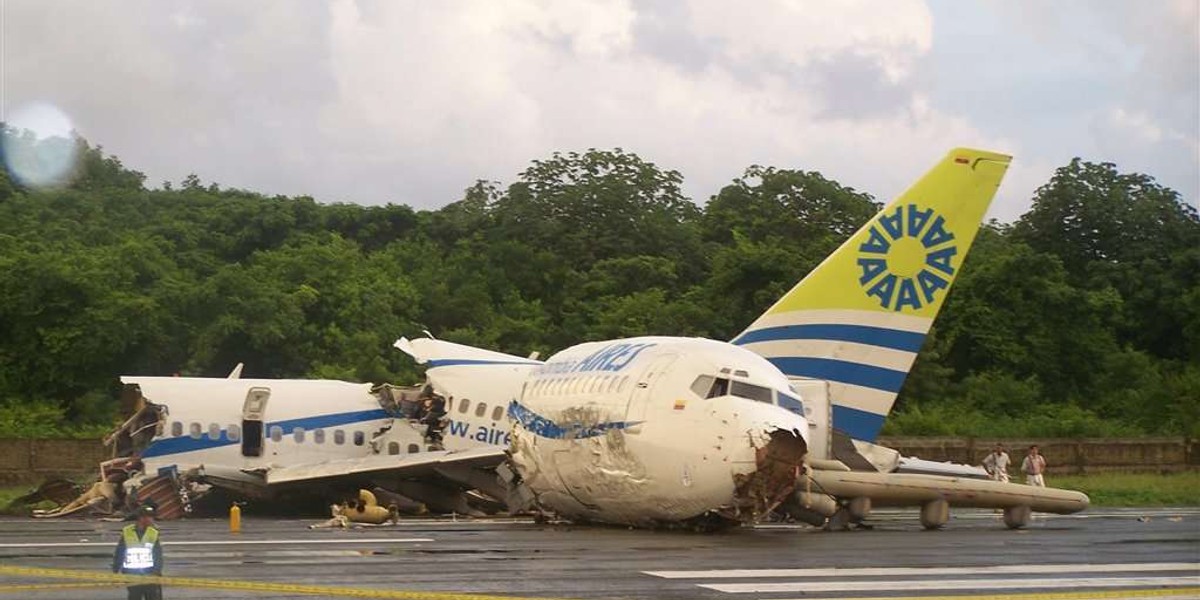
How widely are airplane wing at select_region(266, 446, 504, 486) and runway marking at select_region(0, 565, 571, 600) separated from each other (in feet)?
44.9

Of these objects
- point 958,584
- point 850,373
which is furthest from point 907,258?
point 958,584

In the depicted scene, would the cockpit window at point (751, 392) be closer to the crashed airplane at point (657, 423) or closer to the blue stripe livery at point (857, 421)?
the crashed airplane at point (657, 423)

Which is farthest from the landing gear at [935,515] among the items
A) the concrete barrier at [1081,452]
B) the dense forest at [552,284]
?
the dense forest at [552,284]

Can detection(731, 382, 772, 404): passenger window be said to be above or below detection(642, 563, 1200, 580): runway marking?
above

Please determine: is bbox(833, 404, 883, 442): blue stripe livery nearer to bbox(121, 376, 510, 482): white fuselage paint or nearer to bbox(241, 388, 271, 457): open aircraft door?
bbox(121, 376, 510, 482): white fuselage paint

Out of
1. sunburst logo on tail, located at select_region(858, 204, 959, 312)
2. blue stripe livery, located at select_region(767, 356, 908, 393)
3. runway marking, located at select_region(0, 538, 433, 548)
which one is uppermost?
sunburst logo on tail, located at select_region(858, 204, 959, 312)

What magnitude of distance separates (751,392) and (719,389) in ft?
1.75

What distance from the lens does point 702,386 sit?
24828 mm

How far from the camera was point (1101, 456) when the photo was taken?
5000 cm

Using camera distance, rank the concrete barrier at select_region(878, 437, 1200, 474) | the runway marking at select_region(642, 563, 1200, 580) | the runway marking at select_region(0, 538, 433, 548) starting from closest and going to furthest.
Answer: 1. the runway marking at select_region(642, 563, 1200, 580)
2. the runway marking at select_region(0, 538, 433, 548)
3. the concrete barrier at select_region(878, 437, 1200, 474)

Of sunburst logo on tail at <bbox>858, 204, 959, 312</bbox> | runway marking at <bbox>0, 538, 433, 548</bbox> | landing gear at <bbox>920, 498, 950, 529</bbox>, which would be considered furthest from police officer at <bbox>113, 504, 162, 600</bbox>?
sunburst logo on tail at <bbox>858, 204, 959, 312</bbox>

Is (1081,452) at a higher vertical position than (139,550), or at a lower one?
higher

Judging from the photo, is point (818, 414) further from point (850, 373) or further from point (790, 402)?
point (790, 402)

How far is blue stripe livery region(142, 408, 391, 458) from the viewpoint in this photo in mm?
34000
